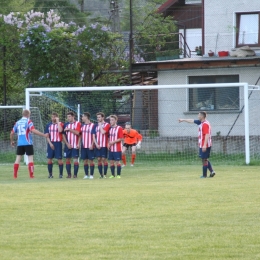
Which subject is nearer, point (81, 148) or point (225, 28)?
point (81, 148)

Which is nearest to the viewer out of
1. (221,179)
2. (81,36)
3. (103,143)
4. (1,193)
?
(1,193)

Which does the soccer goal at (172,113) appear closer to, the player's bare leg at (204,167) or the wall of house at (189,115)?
the wall of house at (189,115)

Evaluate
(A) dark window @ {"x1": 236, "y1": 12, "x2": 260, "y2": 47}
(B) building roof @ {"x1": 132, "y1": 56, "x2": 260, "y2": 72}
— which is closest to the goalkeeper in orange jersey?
(B) building roof @ {"x1": 132, "y1": 56, "x2": 260, "y2": 72}

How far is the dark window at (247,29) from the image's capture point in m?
33.2

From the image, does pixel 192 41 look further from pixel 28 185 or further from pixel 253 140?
pixel 28 185

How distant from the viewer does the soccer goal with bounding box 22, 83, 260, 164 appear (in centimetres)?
2728

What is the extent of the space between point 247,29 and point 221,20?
48.1 inches

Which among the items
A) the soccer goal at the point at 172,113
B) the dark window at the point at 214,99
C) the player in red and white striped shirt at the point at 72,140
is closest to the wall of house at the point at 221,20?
the dark window at the point at 214,99

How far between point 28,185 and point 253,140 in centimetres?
1152

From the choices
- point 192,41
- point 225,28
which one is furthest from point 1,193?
point 192,41

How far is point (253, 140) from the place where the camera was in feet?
89.5

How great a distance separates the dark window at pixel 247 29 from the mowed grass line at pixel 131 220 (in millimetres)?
15500

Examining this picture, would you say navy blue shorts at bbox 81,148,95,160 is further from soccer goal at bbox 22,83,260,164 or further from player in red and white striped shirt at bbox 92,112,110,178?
soccer goal at bbox 22,83,260,164

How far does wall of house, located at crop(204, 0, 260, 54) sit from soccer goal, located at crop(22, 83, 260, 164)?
4.70 m
